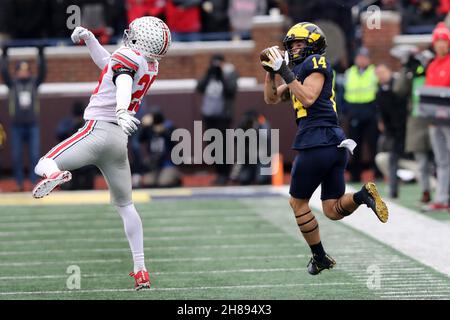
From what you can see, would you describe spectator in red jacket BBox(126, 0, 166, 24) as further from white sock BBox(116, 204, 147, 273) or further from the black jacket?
white sock BBox(116, 204, 147, 273)

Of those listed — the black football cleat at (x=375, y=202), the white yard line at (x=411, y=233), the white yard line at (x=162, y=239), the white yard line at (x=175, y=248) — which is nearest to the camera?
the black football cleat at (x=375, y=202)

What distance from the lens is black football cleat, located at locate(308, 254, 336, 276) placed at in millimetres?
8438

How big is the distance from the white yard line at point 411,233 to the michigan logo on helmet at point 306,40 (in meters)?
2.06

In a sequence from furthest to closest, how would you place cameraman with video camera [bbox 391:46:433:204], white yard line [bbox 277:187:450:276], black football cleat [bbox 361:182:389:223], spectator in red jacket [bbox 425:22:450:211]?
cameraman with video camera [bbox 391:46:433:204], spectator in red jacket [bbox 425:22:450:211], white yard line [bbox 277:187:450:276], black football cleat [bbox 361:182:389:223]

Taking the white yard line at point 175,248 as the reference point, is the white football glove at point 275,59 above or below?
above

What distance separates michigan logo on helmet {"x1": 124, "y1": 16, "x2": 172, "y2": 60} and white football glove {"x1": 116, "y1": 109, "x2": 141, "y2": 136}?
0.62m

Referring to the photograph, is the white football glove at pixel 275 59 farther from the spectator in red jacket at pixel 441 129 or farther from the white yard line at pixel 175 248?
the spectator in red jacket at pixel 441 129

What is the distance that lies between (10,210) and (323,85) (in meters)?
6.69

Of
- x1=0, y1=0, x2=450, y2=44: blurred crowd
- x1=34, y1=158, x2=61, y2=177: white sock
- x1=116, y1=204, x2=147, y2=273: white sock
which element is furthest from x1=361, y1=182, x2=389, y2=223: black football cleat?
x1=0, y1=0, x2=450, y2=44: blurred crowd

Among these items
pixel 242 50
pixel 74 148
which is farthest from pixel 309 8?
pixel 74 148

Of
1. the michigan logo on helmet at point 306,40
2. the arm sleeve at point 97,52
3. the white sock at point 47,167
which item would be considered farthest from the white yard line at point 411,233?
the white sock at point 47,167

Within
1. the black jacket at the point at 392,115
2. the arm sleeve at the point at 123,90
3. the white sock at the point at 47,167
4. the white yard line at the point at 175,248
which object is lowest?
the white yard line at the point at 175,248

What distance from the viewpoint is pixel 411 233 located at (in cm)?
1138

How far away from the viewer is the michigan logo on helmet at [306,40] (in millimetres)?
8273
